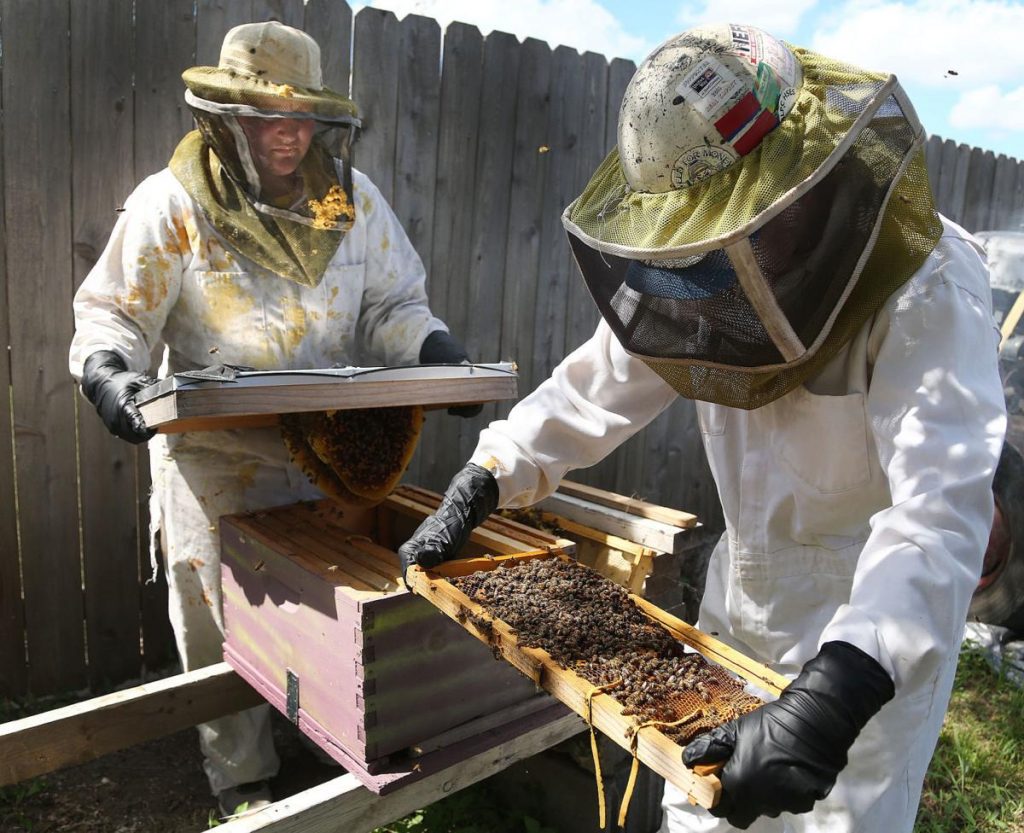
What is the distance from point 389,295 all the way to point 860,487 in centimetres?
194

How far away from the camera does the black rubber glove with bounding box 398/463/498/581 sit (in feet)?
6.65

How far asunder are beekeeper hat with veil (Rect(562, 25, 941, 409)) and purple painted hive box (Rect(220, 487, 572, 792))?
967 mm

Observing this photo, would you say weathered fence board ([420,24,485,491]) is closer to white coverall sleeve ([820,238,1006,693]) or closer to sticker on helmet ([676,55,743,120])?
sticker on helmet ([676,55,743,120])

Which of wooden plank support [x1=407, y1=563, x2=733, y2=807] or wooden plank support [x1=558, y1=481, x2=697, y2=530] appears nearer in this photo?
wooden plank support [x1=407, y1=563, x2=733, y2=807]

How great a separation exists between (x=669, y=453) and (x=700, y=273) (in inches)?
149

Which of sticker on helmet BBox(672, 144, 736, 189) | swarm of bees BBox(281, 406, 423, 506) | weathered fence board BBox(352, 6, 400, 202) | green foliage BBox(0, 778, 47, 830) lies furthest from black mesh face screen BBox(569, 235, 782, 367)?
green foliage BBox(0, 778, 47, 830)

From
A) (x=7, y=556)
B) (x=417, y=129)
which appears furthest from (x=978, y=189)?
(x=7, y=556)

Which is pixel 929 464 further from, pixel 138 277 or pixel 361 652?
pixel 138 277

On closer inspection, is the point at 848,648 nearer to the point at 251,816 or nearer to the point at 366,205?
the point at 251,816

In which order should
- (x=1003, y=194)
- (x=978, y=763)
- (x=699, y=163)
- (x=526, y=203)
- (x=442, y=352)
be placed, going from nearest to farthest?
(x=699, y=163), (x=442, y=352), (x=978, y=763), (x=526, y=203), (x=1003, y=194)

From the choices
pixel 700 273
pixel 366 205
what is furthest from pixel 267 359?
pixel 700 273

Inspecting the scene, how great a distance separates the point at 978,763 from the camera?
142 inches

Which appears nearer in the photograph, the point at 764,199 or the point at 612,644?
the point at 764,199

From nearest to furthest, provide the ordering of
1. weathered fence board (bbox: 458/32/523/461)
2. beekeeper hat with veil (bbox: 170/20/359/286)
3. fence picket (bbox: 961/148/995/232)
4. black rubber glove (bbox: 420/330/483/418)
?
1. beekeeper hat with veil (bbox: 170/20/359/286)
2. black rubber glove (bbox: 420/330/483/418)
3. weathered fence board (bbox: 458/32/523/461)
4. fence picket (bbox: 961/148/995/232)
